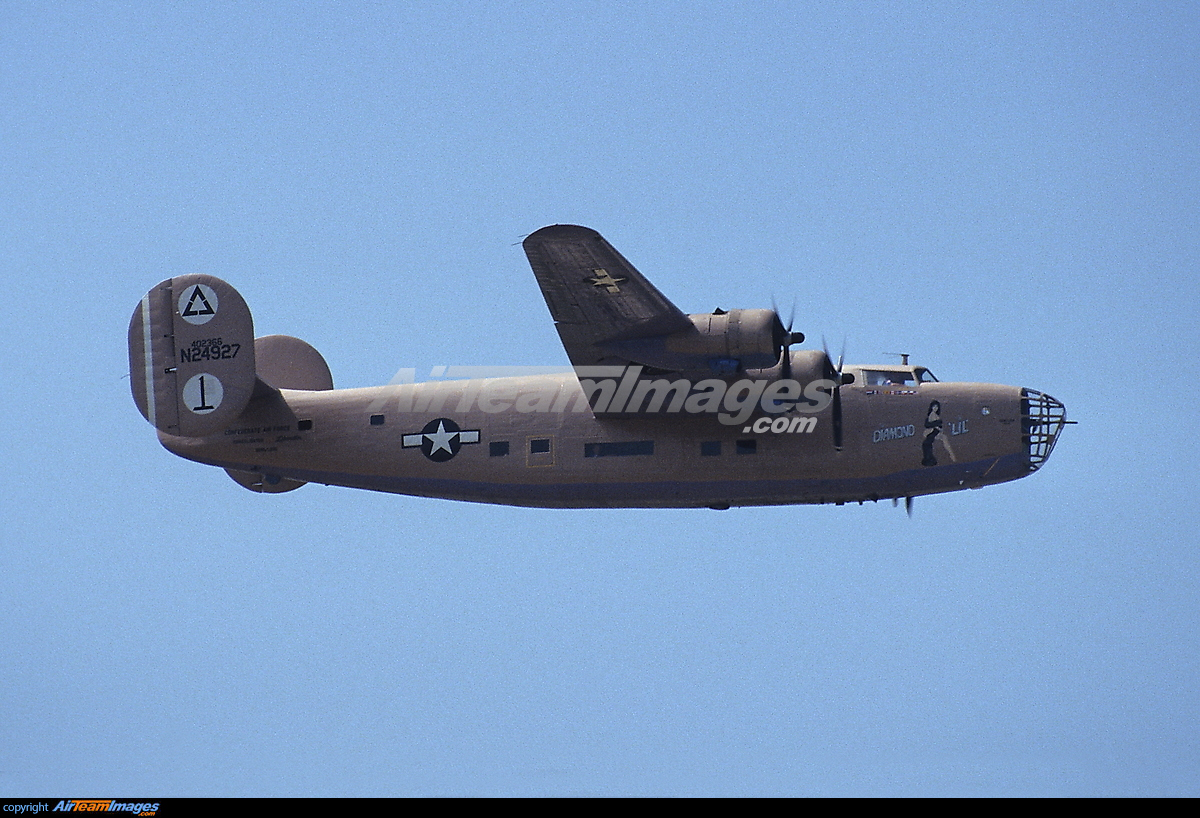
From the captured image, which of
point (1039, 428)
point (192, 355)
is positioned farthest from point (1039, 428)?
point (192, 355)

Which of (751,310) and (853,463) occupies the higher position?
(751,310)

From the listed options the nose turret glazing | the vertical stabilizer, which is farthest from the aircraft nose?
the vertical stabilizer

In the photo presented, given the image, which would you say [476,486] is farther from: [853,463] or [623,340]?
[853,463]

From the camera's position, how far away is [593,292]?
2031 cm

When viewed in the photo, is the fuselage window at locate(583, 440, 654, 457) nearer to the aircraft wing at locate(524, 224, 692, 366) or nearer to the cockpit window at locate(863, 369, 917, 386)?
the aircraft wing at locate(524, 224, 692, 366)

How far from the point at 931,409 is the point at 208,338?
396 inches

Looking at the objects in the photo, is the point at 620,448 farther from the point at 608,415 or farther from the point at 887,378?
the point at 887,378

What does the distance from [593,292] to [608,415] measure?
2.19 m

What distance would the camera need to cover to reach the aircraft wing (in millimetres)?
19703

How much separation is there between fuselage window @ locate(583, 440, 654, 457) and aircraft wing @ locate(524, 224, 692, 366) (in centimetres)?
129

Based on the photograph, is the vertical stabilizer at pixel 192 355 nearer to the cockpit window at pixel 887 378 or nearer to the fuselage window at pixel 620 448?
the fuselage window at pixel 620 448

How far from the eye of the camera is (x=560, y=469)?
22.0 m
